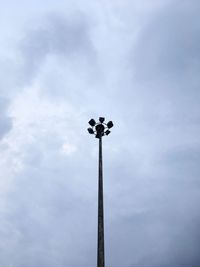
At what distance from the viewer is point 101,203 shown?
720 inches

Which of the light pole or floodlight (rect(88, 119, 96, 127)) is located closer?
the light pole

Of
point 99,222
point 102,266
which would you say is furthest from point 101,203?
point 102,266

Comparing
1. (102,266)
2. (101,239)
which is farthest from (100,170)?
(102,266)

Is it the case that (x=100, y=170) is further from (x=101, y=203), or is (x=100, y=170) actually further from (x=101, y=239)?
(x=101, y=239)

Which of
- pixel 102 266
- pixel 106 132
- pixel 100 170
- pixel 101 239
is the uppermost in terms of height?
pixel 106 132

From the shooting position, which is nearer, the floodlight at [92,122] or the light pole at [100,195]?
the light pole at [100,195]

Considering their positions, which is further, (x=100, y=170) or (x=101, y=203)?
(x=100, y=170)

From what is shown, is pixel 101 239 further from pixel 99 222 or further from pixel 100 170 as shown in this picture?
pixel 100 170

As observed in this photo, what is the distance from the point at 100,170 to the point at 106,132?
2.74m

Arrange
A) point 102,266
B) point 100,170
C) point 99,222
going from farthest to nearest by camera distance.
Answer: point 100,170 → point 99,222 → point 102,266

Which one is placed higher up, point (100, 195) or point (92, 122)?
point (92, 122)

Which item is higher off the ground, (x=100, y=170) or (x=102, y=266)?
(x=100, y=170)

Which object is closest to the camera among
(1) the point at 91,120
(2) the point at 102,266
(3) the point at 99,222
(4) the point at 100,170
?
(2) the point at 102,266

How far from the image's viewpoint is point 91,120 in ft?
70.2
